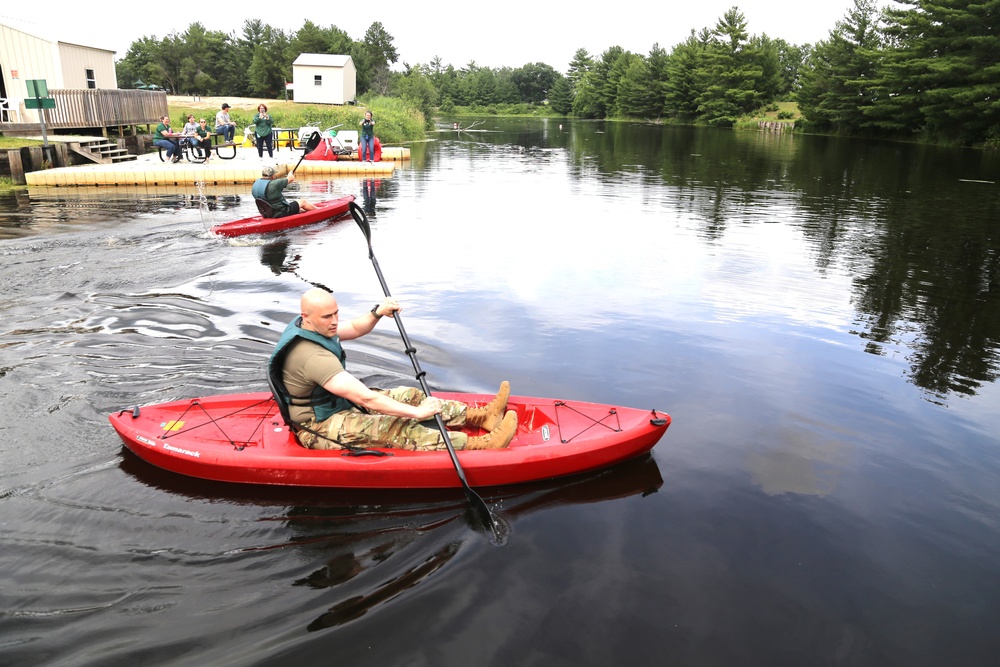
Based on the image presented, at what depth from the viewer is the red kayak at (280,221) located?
46.1ft

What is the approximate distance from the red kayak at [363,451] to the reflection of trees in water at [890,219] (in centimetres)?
423

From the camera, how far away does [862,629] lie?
437 cm

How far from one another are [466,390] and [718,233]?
10.1m

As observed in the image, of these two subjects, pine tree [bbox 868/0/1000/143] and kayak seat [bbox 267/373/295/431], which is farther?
pine tree [bbox 868/0/1000/143]

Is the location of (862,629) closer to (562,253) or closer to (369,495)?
(369,495)

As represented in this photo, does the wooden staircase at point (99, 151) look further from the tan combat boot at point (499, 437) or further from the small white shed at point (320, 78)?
the small white shed at point (320, 78)

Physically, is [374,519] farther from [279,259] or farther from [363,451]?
[279,259]

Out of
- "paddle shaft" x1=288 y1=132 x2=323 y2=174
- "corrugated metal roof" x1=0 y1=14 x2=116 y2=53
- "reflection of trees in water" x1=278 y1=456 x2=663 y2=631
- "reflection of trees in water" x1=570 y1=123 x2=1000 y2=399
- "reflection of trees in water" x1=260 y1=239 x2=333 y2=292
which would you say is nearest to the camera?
"reflection of trees in water" x1=278 y1=456 x2=663 y2=631

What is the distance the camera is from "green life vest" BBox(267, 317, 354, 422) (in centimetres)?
502

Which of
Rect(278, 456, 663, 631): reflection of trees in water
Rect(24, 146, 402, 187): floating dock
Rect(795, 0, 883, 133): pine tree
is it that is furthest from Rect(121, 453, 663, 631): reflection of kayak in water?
Rect(795, 0, 883, 133): pine tree

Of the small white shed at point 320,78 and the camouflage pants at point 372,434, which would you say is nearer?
the camouflage pants at point 372,434

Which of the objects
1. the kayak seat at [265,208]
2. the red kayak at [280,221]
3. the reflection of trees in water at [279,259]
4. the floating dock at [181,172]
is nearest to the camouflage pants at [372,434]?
the reflection of trees in water at [279,259]

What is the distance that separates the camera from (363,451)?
17.6 ft

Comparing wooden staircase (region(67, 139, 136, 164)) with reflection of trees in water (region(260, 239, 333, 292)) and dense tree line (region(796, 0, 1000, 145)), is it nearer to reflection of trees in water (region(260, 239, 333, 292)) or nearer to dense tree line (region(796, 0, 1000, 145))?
reflection of trees in water (region(260, 239, 333, 292))
